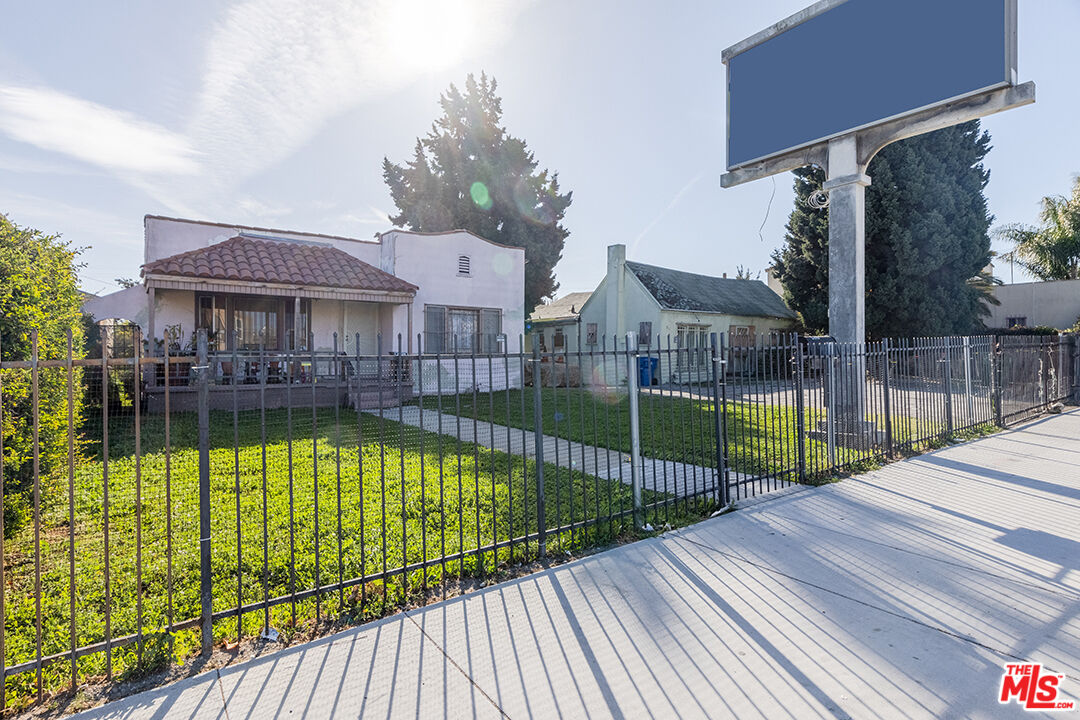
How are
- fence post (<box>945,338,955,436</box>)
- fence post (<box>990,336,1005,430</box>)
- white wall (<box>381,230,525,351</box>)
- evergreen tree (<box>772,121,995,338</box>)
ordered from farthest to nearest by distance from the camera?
evergreen tree (<box>772,121,995,338</box>) < white wall (<box>381,230,525,351</box>) < fence post (<box>990,336,1005,430</box>) < fence post (<box>945,338,955,436</box>)

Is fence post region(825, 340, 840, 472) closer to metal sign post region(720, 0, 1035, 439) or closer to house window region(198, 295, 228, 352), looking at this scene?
metal sign post region(720, 0, 1035, 439)

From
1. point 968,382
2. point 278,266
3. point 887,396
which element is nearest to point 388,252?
point 278,266

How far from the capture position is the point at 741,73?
1030 cm

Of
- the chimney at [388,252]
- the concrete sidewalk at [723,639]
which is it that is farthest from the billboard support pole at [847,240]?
the chimney at [388,252]

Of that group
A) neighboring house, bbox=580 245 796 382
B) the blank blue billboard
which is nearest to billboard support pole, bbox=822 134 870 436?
the blank blue billboard

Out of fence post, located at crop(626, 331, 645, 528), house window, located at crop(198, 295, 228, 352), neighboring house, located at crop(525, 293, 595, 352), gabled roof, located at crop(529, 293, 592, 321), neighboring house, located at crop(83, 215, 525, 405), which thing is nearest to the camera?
fence post, located at crop(626, 331, 645, 528)

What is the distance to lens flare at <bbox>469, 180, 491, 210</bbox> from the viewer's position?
2750 cm

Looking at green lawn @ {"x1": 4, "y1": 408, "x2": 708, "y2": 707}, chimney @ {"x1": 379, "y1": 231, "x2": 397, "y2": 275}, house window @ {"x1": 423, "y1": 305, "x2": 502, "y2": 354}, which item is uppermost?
chimney @ {"x1": 379, "y1": 231, "x2": 397, "y2": 275}

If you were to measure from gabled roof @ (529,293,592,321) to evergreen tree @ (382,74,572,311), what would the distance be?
1.15m

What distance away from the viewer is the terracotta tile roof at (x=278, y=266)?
12055mm

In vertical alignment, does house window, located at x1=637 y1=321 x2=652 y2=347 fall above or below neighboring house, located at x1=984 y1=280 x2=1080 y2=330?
below

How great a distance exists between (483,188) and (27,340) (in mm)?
24882

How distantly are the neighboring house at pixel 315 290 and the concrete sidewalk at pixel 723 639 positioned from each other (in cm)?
956

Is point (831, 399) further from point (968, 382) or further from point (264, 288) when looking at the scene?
point (264, 288)
